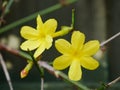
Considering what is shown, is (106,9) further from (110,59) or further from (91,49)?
(91,49)

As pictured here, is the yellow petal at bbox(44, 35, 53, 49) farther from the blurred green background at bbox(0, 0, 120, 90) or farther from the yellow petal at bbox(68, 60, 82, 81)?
the blurred green background at bbox(0, 0, 120, 90)

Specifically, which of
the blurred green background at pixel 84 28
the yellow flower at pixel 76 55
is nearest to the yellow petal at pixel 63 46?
the yellow flower at pixel 76 55

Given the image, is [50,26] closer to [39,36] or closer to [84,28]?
[39,36]

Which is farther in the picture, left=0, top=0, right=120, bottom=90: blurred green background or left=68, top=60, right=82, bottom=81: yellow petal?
left=0, top=0, right=120, bottom=90: blurred green background

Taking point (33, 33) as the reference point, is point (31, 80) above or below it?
below

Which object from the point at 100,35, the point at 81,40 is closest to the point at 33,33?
the point at 81,40

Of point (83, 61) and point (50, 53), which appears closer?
point (83, 61)

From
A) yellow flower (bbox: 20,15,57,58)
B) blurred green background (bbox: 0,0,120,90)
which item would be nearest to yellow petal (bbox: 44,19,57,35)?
yellow flower (bbox: 20,15,57,58)
